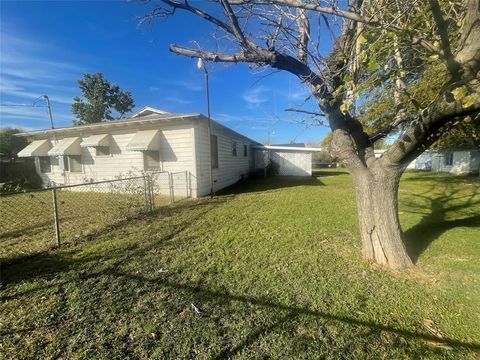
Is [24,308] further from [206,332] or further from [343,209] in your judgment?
[343,209]

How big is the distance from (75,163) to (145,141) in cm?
527

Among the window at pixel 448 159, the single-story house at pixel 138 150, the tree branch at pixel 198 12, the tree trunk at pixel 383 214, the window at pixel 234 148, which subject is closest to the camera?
the tree branch at pixel 198 12

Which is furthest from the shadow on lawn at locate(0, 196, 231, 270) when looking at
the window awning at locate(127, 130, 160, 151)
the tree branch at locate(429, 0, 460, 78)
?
the tree branch at locate(429, 0, 460, 78)

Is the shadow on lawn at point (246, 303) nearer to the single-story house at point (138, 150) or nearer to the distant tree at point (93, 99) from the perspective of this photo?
the single-story house at point (138, 150)

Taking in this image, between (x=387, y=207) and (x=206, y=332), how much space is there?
2.98 m

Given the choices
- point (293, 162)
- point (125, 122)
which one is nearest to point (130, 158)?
point (125, 122)

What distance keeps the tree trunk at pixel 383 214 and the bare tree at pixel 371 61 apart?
0.04ft

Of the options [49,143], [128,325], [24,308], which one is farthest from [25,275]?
[49,143]

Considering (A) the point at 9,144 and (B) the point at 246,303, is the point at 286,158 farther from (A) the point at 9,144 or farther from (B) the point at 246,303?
(A) the point at 9,144

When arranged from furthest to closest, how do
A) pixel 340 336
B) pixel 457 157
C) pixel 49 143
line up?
pixel 457 157 < pixel 49 143 < pixel 340 336

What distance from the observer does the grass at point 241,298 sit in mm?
2123

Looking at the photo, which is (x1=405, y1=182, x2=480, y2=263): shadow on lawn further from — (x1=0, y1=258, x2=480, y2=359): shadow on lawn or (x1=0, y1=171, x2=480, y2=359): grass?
(x1=0, y1=258, x2=480, y2=359): shadow on lawn

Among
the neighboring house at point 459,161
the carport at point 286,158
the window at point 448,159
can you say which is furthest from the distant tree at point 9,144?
the window at point 448,159

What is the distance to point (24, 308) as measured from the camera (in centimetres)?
259
